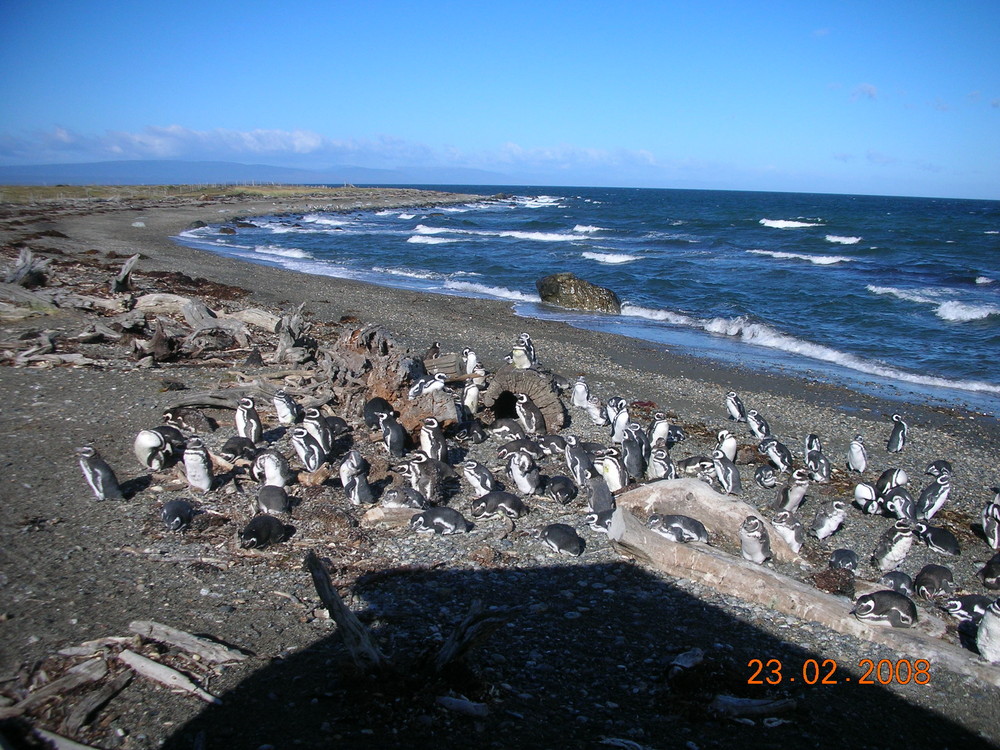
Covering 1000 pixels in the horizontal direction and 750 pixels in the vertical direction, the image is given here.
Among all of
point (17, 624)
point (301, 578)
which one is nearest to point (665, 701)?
point (301, 578)

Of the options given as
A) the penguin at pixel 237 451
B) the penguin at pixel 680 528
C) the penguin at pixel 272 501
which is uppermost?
the penguin at pixel 237 451

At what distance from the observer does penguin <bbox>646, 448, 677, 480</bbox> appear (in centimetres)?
956

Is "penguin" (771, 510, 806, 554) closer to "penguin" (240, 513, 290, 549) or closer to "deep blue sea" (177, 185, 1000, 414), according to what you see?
"penguin" (240, 513, 290, 549)

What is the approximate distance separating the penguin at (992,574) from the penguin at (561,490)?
4.72 m

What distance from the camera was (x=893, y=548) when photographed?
7586 millimetres

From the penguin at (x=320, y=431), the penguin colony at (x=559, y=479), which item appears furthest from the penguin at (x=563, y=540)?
the penguin at (x=320, y=431)

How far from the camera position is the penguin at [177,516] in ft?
22.7

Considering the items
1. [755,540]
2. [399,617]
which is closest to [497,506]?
[399,617]

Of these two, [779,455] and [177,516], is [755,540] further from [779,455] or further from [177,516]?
[177,516]

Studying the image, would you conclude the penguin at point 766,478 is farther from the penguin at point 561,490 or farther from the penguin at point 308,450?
the penguin at point 308,450

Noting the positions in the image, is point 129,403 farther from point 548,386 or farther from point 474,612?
point 474,612

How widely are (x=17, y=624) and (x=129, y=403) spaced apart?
20.5 feet

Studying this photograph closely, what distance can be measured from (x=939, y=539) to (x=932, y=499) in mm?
905
